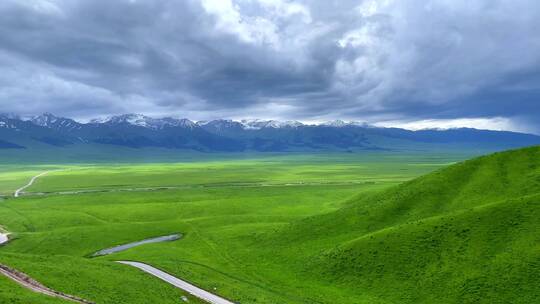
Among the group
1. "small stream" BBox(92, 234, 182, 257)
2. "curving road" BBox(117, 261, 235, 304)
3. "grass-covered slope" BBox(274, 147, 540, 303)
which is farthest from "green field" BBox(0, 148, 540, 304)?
A: "small stream" BBox(92, 234, 182, 257)

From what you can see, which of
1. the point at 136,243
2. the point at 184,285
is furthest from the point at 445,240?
the point at 136,243

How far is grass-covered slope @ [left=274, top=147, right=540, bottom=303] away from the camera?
6438 cm

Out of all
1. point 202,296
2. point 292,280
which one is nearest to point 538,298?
point 292,280

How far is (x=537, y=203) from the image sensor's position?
76625 millimetres

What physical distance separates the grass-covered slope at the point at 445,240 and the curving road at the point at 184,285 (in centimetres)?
2257

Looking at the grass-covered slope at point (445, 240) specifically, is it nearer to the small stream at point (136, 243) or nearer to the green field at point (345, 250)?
the green field at point (345, 250)

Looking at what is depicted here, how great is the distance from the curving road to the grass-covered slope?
74.0 ft

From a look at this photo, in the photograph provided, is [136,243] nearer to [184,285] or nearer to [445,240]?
[184,285]

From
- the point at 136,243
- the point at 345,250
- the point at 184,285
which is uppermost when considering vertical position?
the point at 345,250

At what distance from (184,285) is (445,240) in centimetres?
4589

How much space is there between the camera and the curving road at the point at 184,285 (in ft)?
202

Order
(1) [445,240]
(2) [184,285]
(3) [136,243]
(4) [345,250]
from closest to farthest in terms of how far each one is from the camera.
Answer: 1. (2) [184,285]
2. (1) [445,240]
3. (4) [345,250]
4. (3) [136,243]

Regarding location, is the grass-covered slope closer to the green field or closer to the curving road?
the green field

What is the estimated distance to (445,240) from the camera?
75.4 meters
